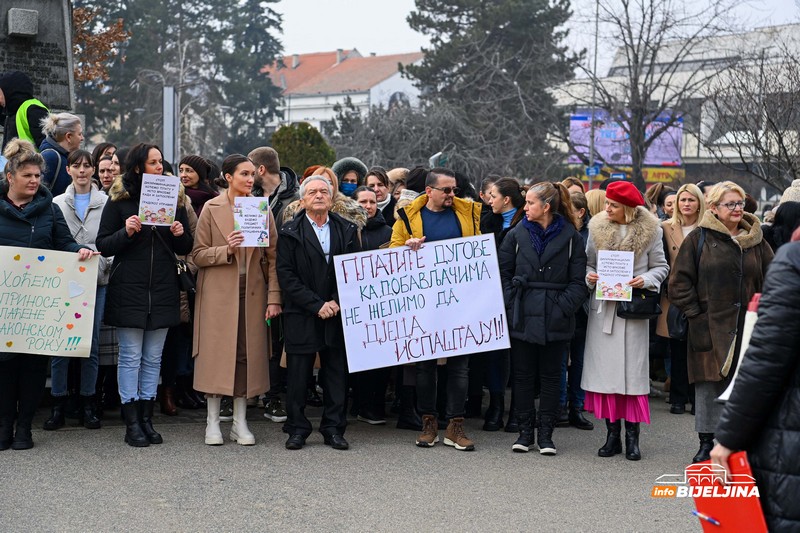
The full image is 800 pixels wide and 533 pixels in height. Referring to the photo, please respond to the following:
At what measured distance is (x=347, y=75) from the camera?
328 feet

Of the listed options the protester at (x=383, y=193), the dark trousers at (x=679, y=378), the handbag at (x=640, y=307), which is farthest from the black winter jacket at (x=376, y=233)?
the dark trousers at (x=679, y=378)

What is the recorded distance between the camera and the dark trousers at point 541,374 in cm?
786

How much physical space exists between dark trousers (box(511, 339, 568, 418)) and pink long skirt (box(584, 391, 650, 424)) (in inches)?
13.2

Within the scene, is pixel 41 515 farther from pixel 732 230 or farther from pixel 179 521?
pixel 732 230

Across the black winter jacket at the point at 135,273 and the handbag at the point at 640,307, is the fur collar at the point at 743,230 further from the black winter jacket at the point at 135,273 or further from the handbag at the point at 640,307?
the black winter jacket at the point at 135,273

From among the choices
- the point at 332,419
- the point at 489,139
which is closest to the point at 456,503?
the point at 332,419

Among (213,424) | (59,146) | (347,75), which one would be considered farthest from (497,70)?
(347,75)

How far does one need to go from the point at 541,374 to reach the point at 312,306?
191 centimetres

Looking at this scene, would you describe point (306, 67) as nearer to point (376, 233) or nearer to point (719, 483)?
point (376, 233)

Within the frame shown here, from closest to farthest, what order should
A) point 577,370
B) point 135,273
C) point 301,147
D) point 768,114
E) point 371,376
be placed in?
point 135,273, point 371,376, point 577,370, point 768,114, point 301,147

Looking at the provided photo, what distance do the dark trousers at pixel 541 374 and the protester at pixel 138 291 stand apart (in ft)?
9.03

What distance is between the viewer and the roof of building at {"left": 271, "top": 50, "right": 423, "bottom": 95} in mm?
95438

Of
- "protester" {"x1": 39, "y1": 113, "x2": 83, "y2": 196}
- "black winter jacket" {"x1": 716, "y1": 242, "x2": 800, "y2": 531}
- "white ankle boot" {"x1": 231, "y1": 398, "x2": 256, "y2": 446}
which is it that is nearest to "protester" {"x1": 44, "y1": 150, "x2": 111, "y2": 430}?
"protester" {"x1": 39, "y1": 113, "x2": 83, "y2": 196}

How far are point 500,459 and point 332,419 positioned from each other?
1376 millimetres
